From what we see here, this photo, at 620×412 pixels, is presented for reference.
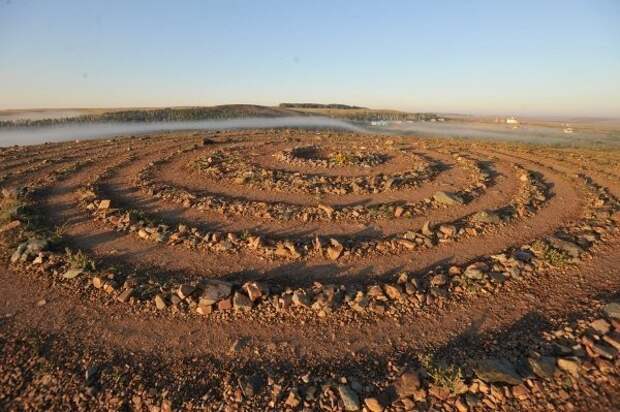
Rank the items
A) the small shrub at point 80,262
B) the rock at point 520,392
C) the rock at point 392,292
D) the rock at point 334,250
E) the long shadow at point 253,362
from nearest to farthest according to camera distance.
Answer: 1. the rock at point 520,392
2. the long shadow at point 253,362
3. the rock at point 392,292
4. the small shrub at point 80,262
5. the rock at point 334,250

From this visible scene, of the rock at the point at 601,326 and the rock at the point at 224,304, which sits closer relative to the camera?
the rock at the point at 601,326

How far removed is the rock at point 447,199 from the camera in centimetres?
1459

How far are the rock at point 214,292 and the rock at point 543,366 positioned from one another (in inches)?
242

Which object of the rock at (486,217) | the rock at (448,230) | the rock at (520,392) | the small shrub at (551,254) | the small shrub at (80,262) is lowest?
the rock at (520,392)

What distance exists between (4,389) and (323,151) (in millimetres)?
23324

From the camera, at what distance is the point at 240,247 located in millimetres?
10758

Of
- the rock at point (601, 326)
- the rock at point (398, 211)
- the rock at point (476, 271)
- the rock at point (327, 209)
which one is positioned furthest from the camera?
the rock at point (398, 211)

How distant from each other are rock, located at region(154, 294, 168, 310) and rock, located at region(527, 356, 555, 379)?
24.3ft

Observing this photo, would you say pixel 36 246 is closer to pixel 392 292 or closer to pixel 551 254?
pixel 392 292

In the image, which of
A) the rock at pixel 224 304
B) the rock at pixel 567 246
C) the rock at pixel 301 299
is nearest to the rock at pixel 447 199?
the rock at pixel 567 246

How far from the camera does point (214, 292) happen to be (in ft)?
26.7

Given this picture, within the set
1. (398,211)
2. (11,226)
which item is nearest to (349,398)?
(398,211)

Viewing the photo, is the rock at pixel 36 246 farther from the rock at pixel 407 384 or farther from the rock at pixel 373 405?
the rock at pixel 407 384

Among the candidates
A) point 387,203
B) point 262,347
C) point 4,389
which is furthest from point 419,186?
point 4,389
